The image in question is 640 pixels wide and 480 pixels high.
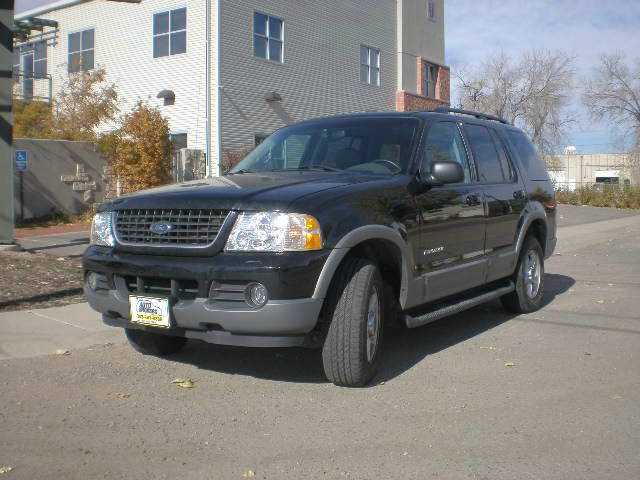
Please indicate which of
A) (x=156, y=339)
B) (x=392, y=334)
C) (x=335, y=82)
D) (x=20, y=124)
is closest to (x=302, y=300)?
(x=156, y=339)

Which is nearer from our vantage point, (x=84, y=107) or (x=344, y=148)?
(x=344, y=148)

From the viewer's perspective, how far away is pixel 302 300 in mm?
4523

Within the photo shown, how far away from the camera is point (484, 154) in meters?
7.14

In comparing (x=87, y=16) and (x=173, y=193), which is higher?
(x=87, y=16)

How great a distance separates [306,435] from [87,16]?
78.4 ft

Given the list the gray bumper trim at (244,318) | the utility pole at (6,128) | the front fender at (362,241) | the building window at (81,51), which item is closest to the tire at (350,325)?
the front fender at (362,241)

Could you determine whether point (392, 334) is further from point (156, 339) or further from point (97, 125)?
point (97, 125)

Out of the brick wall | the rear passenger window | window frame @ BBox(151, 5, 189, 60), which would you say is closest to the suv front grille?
the rear passenger window

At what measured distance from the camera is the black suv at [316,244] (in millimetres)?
4562

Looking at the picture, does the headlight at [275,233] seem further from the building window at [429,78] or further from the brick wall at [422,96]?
the building window at [429,78]

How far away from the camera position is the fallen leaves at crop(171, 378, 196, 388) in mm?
5133

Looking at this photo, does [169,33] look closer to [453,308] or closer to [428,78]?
[428,78]

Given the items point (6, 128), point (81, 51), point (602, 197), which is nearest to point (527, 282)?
point (6, 128)

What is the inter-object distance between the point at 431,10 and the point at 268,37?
11.0 meters
